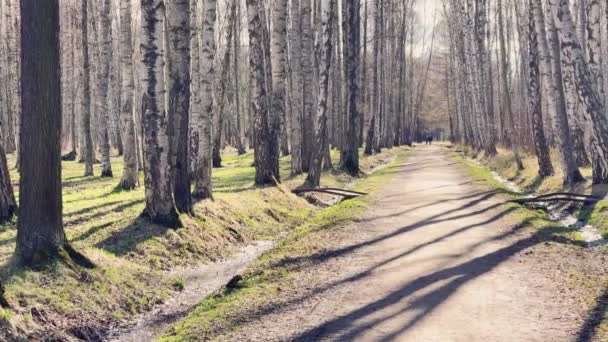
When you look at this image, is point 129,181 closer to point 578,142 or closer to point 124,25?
point 124,25

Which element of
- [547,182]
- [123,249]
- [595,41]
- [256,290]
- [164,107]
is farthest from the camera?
[547,182]

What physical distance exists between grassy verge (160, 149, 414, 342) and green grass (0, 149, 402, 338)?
931 mm

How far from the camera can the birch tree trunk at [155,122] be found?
10742mm

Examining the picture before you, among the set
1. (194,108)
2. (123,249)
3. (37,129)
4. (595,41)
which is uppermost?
(595,41)

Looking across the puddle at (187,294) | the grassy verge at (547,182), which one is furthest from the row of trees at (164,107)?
the grassy verge at (547,182)

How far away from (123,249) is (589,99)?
34.5ft

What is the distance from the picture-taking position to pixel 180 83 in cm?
1151

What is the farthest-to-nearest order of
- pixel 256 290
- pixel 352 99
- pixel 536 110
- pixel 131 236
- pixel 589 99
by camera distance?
1. pixel 352 99
2. pixel 536 110
3. pixel 589 99
4. pixel 131 236
5. pixel 256 290

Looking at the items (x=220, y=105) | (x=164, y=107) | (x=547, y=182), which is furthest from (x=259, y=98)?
(x=220, y=105)

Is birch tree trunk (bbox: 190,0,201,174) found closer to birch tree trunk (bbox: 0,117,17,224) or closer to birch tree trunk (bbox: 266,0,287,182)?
birch tree trunk (bbox: 266,0,287,182)

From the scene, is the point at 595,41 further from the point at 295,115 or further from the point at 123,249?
Result: the point at 123,249

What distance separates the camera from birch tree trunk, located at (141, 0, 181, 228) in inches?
423

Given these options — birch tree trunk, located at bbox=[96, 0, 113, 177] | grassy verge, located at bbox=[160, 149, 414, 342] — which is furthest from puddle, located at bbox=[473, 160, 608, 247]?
birch tree trunk, located at bbox=[96, 0, 113, 177]

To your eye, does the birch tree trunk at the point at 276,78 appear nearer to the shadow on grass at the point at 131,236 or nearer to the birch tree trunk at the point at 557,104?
the shadow on grass at the point at 131,236
